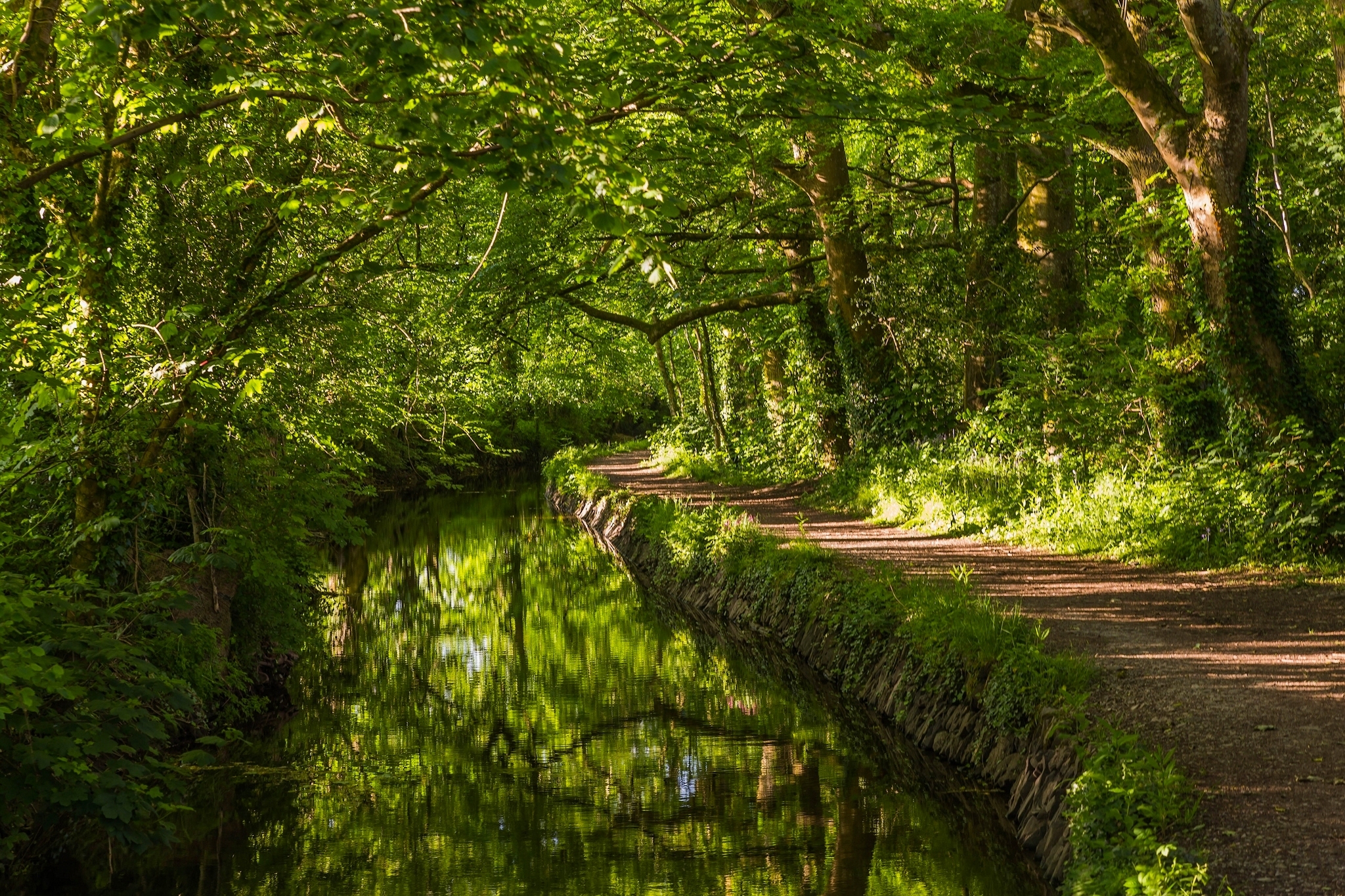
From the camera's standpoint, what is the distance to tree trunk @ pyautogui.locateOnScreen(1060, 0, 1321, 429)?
1060 centimetres

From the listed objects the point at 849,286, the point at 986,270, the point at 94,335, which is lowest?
the point at 94,335

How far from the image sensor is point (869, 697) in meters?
9.98

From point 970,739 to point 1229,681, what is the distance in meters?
1.78

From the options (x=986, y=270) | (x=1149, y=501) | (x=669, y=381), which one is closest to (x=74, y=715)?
(x=1149, y=501)

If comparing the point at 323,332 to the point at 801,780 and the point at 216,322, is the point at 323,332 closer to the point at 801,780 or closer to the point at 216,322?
the point at 216,322

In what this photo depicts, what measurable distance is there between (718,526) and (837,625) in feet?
18.3

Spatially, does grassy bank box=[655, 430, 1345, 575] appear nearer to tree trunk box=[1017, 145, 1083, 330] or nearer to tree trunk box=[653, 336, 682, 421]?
tree trunk box=[1017, 145, 1083, 330]

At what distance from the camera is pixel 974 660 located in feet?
27.1

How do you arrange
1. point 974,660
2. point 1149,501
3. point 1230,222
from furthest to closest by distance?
point 1149,501
point 1230,222
point 974,660

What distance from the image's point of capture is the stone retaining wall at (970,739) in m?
6.38

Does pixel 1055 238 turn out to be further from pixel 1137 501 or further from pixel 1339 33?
pixel 1339 33

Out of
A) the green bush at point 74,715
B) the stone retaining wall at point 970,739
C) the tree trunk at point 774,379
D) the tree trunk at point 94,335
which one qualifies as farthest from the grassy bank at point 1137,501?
the tree trunk at point 94,335

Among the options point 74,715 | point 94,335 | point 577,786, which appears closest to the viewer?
point 74,715

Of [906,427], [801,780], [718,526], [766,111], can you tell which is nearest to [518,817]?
[801,780]
